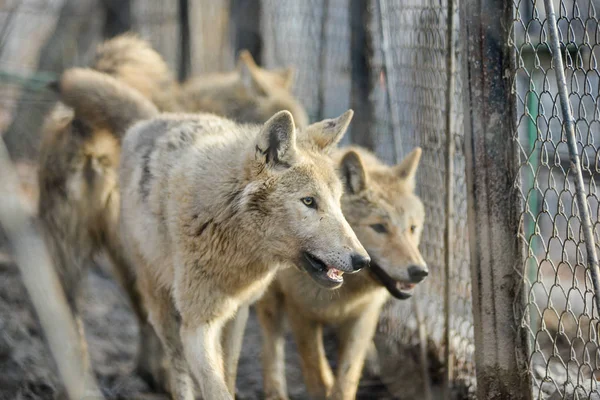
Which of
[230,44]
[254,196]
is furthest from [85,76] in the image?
[230,44]

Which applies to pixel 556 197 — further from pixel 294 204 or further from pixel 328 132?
pixel 294 204

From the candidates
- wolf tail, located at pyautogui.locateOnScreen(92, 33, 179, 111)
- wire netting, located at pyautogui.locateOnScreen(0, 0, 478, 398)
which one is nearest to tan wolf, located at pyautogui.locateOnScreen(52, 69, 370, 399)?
wire netting, located at pyautogui.locateOnScreen(0, 0, 478, 398)

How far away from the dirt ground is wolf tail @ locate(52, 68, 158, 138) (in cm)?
158

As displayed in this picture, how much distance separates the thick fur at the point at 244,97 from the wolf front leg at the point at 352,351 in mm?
2451

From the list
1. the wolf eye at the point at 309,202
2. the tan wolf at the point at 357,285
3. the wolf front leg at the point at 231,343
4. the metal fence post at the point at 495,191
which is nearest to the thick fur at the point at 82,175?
the wolf front leg at the point at 231,343

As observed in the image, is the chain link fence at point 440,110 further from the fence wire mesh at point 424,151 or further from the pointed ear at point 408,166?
the pointed ear at point 408,166

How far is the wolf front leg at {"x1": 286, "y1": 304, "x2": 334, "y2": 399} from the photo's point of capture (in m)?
4.89

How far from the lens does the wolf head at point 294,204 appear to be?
11.8ft

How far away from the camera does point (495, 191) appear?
367 cm

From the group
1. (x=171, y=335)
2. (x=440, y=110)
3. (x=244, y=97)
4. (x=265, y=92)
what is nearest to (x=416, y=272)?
(x=440, y=110)

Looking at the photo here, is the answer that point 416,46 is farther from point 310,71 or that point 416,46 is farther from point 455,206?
point 310,71

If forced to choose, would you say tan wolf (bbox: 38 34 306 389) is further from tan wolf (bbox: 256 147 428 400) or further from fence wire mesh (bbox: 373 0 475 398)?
fence wire mesh (bbox: 373 0 475 398)

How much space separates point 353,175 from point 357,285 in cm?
68

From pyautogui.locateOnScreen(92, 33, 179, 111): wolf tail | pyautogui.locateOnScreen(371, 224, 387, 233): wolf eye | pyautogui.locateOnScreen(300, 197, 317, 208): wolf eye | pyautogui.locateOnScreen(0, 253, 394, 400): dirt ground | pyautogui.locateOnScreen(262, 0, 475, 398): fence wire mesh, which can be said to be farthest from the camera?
pyautogui.locateOnScreen(92, 33, 179, 111): wolf tail
